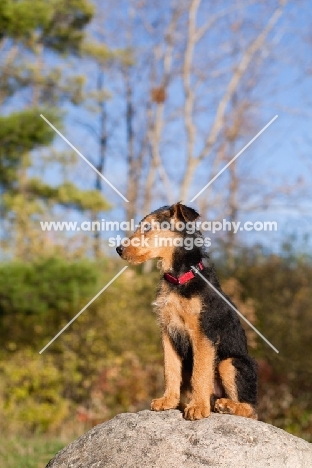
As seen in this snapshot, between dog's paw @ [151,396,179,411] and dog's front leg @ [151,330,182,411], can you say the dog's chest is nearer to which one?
dog's front leg @ [151,330,182,411]

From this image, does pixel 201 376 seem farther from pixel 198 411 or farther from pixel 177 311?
pixel 177 311

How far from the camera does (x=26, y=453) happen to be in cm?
828

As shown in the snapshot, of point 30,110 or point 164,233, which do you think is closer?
point 164,233

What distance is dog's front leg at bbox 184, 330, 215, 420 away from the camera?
14.6ft

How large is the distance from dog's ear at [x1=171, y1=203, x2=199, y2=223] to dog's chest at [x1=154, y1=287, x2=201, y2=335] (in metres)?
0.56

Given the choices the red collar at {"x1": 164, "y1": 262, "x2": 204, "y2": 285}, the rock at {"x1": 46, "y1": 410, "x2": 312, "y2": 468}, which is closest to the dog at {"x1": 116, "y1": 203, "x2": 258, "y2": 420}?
the red collar at {"x1": 164, "y1": 262, "x2": 204, "y2": 285}

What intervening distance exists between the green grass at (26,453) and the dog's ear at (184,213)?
3.99m

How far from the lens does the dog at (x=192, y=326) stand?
14.8ft

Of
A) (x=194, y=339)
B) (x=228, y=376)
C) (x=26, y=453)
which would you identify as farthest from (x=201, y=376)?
(x=26, y=453)

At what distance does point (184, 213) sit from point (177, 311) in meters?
0.75

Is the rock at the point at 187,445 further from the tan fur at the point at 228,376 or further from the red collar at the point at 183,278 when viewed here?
the red collar at the point at 183,278

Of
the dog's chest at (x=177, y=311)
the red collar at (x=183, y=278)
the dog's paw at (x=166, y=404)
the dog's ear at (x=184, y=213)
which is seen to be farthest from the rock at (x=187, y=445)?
the dog's ear at (x=184, y=213)

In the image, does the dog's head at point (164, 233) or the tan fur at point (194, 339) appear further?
the dog's head at point (164, 233)

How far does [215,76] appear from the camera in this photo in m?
Answer: 22.7
